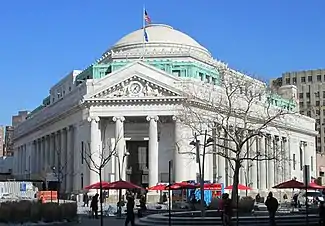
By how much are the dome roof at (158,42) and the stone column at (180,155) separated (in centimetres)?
1779

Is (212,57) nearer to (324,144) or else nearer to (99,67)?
(99,67)

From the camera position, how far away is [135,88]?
310 feet

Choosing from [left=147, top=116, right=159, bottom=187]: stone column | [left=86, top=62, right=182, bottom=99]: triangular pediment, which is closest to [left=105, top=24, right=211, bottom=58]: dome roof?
[left=86, top=62, right=182, bottom=99]: triangular pediment

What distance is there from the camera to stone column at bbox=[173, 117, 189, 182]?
91.9 meters

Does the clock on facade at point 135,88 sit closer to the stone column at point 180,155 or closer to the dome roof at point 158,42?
the stone column at point 180,155

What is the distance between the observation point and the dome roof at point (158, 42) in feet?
353

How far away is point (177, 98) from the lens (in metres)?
91.6

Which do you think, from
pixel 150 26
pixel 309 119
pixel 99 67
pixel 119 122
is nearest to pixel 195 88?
pixel 119 122

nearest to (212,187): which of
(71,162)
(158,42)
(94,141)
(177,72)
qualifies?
(94,141)

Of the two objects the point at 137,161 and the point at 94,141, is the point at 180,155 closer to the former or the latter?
the point at 137,161

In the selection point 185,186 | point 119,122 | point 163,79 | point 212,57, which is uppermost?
point 212,57

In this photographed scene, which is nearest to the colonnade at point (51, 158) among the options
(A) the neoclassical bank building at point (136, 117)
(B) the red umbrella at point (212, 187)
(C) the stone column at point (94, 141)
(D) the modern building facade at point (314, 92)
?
(A) the neoclassical bank building at point (136, 117)

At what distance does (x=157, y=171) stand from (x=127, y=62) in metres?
18.7

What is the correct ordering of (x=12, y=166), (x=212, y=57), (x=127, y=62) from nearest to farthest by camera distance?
(x=127, y=62) → (x=212, y=57) → (x=12, y=166)
